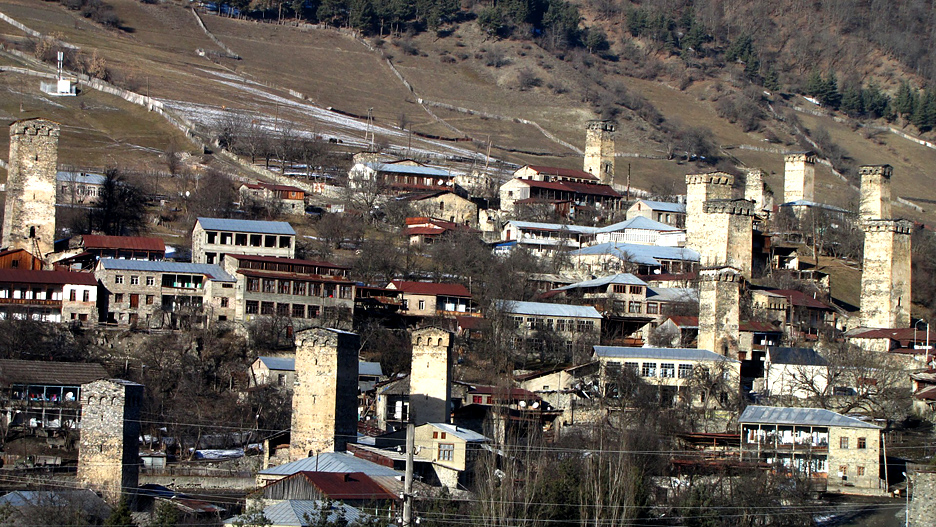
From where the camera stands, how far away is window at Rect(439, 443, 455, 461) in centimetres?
4328

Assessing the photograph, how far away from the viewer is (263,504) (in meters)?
35.2

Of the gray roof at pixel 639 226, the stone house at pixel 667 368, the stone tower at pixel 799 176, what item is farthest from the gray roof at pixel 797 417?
the stone tower at pixel 799 176

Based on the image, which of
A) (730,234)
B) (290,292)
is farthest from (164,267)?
(730,234)

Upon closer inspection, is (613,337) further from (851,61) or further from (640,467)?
(851,61)

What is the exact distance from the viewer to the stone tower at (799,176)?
91.7m

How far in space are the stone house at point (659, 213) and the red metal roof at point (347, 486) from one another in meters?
47.2

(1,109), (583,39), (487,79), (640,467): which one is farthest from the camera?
(583,39)

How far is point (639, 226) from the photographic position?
7888cm

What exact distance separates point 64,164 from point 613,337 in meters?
36.4

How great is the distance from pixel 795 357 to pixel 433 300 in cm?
1549

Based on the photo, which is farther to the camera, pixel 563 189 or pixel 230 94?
pixel 230 94

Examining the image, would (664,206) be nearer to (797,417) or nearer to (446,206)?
(446,206)

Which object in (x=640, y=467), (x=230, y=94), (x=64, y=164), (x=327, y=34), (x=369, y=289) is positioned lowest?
(x=640, y=467)

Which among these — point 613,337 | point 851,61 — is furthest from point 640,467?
point 851,61
